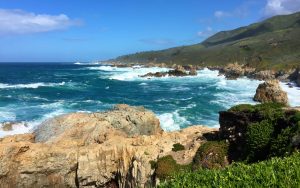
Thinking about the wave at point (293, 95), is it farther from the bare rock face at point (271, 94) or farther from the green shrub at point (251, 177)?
the green shrub at point (251, 177)

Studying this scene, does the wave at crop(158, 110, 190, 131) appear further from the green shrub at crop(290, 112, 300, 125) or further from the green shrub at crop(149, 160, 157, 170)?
the green shrub at crop(290, 112, 300, 125)

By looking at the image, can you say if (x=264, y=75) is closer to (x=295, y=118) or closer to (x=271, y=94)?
(x=271, y=94)

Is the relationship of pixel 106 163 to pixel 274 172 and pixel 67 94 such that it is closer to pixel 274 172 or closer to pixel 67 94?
pixel 274 172

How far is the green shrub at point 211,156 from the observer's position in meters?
23.9

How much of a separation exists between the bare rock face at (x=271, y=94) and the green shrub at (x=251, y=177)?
151ft

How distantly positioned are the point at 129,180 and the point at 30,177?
6.28 m

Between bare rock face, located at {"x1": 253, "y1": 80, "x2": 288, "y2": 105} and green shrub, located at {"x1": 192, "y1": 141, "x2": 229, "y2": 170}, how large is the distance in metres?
36.3

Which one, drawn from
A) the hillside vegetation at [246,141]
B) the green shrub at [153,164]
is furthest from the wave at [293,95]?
the green shrub at [153,164]

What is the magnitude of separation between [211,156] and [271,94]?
3885 centimetres

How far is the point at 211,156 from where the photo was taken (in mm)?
24281

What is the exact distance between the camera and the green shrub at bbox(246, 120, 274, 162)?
22484 millimetres

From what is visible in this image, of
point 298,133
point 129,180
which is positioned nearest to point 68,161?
point 129,180

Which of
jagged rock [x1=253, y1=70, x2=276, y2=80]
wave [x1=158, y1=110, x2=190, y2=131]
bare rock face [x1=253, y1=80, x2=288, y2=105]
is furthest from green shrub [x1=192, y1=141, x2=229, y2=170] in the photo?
jagged rock [x1=253, y1=70, x2=276, y2=80]

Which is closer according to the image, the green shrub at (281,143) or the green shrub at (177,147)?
the green shrub at (281,143)
